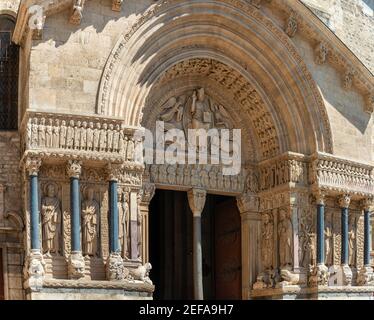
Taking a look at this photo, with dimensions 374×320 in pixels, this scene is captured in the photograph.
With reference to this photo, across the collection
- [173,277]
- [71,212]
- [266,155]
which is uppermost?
[266,155]

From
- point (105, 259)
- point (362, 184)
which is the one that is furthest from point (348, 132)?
point (105, 259)

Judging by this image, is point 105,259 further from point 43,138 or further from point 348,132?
point 348,132

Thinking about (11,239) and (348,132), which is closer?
(11,239)

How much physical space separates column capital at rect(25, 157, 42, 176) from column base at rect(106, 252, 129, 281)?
6.35ft

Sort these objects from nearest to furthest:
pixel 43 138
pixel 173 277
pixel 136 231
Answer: pixel 43 138
pixel 136 231
pixel 173 277

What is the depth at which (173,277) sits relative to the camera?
20.2 m

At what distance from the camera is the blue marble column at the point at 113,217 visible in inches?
584

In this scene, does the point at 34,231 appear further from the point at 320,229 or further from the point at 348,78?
the point at 348,78

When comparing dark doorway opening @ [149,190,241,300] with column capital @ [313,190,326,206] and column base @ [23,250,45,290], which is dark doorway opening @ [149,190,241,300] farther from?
column base @ [23,250,45,290]

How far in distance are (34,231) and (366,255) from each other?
24.5 ft

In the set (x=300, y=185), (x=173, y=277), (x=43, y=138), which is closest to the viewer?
(x=43, y=138)

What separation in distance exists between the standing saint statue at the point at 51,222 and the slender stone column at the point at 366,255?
6.78 m

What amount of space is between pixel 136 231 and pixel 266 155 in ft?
12.9

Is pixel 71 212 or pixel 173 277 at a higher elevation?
pixel 71 212
